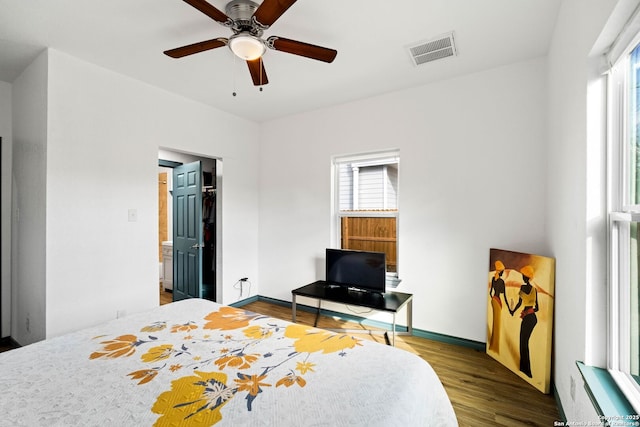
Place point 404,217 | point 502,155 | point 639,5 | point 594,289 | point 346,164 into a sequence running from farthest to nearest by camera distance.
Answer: point 346,164 < point 404,217 < point 502,155 < point 594,289 < point 639,5

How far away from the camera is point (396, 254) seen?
336cm

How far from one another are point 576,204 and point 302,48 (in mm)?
1845

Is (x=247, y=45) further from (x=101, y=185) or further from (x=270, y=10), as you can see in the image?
(x=101, y=185)

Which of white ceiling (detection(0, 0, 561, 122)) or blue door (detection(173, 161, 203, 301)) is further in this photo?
blue door (detection(173, 161, 203, 301))

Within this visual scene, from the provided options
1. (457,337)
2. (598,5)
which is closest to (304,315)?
(457,337)

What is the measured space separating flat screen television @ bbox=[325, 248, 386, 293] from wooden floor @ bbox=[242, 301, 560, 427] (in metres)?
0.58

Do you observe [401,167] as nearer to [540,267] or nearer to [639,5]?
[540,267]

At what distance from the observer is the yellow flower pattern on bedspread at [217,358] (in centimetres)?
107

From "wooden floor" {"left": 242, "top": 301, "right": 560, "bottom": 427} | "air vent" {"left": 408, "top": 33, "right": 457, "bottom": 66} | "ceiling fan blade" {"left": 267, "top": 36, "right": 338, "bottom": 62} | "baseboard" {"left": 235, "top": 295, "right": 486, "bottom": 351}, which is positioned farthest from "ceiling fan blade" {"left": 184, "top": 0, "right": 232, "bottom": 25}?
"baseboard" {"left": 235, "top": 295, "right": 486, "bottom": 351}

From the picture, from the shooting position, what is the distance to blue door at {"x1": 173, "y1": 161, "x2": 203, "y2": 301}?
382 cm

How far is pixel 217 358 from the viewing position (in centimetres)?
139

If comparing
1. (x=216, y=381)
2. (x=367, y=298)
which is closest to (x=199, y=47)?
(x=216, y=381)

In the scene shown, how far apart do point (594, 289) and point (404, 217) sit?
188 cm

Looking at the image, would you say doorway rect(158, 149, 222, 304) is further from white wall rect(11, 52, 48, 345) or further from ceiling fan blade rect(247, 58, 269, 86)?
ceiling fan blade rect(247, 58, 269, 86)
